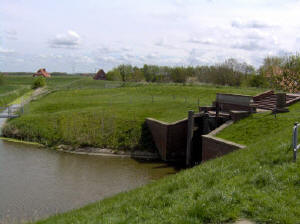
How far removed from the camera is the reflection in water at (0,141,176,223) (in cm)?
1304

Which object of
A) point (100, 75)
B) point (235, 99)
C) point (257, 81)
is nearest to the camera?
point (235, 99)

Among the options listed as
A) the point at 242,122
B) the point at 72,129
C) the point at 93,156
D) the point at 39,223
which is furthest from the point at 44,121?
the point at 39,223

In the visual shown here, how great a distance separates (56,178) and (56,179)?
18 cm

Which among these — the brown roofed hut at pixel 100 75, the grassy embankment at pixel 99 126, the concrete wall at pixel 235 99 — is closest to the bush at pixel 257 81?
the grassy embankment at pixel 99 126

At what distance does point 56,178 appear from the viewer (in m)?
16.9

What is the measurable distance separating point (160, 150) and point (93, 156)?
4728 millimetres

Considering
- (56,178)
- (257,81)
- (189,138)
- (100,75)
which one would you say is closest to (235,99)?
(189,138)

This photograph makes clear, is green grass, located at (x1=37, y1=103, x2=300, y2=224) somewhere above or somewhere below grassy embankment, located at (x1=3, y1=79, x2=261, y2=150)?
above

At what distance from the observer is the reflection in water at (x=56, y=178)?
1304 centimetres

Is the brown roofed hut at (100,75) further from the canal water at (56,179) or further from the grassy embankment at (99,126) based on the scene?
the canal water at (56,179)

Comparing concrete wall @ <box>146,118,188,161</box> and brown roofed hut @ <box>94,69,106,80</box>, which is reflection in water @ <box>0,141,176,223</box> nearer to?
concrete wall @ <box>146,118,188,161</box>

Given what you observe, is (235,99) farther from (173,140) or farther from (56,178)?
(56,178)

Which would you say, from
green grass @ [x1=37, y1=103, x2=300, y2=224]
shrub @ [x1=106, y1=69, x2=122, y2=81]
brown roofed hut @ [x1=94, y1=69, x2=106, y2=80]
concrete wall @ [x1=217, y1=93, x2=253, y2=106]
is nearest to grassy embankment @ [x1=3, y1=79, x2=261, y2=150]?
concrete wall @ [x1=217, y1=93, x2=253, y2=106]

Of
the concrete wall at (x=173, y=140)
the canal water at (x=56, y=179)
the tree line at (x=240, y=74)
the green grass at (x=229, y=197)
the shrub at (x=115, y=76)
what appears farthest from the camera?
the shrub at (x=115, y=76)
